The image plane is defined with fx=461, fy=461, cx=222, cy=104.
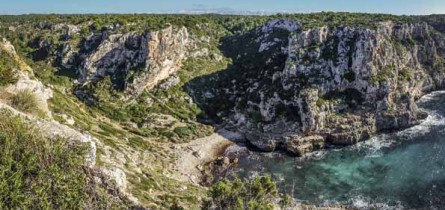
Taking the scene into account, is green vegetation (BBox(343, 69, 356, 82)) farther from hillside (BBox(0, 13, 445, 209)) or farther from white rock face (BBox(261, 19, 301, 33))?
white rock face (BBox(261, 19, 301, 33))

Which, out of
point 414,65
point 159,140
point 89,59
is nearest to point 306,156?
point 159,140

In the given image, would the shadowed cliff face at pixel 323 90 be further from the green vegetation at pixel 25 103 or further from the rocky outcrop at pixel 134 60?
the green vegetation at pixel 25 103

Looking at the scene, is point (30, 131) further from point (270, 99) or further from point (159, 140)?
point (270, 99)

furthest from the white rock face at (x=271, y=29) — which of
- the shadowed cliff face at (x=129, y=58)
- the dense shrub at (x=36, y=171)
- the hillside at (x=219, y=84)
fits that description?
the dense shrub at (x=36, y=171)

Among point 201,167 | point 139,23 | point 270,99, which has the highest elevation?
point 139,23

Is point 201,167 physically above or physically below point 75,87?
below

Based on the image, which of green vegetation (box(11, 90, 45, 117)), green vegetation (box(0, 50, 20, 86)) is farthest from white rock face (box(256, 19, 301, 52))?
green vegetation (box(11, 90, 45, 117))

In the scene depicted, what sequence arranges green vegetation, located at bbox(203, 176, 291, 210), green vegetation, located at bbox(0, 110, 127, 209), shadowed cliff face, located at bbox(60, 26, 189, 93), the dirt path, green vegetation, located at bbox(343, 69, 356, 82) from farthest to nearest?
shadowed cliff face, located at bbox(60, 26, 189, 93) → green vegetation, located at bbox(343, 69, 356, 82) → the dirt path → green vegetation, located at bbox(203, 176, 291, 210) → green vegetation, located at bbox(0, 110, 127, 209)
